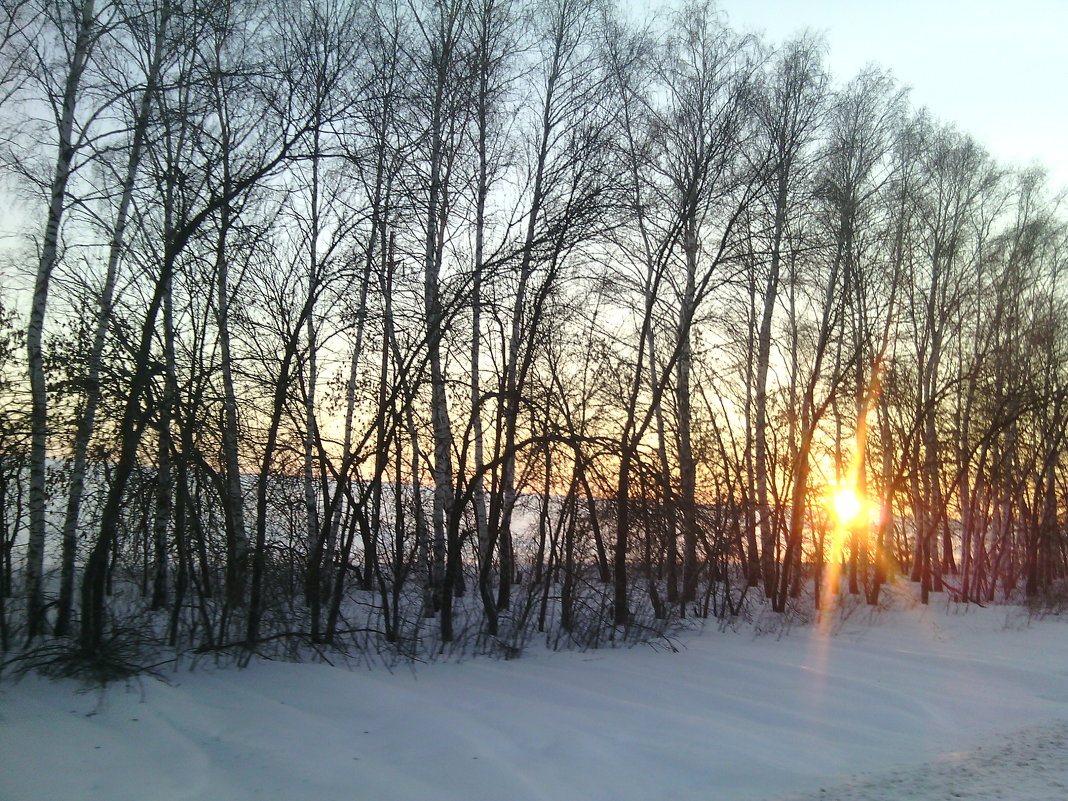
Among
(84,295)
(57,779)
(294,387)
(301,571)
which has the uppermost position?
(84,295)

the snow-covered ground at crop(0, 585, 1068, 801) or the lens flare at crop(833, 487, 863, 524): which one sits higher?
the lens flare at crop(833, 487, 863, 524)

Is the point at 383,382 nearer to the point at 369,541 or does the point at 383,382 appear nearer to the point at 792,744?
the point at 369,541

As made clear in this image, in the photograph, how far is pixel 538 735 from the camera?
6438 millimetres

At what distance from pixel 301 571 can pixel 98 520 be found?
113 inches

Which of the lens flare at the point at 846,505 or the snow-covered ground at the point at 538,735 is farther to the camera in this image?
the lens flare at the point at 846,505

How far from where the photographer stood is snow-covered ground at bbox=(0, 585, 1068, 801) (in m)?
5.27

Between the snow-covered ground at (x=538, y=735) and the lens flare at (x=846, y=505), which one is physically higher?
the lens flare at (x=846, y=505)

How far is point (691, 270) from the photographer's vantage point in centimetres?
1536

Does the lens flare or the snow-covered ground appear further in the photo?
the lens flare

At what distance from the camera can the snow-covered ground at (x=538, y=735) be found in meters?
5.27

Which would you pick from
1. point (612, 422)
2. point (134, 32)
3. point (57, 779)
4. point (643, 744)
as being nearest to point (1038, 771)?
point (643, 744)

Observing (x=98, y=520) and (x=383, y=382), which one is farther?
(x=98, y=520)

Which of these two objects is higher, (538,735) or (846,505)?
(846,505)

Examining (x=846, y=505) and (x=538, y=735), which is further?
(x=846, y=505)
